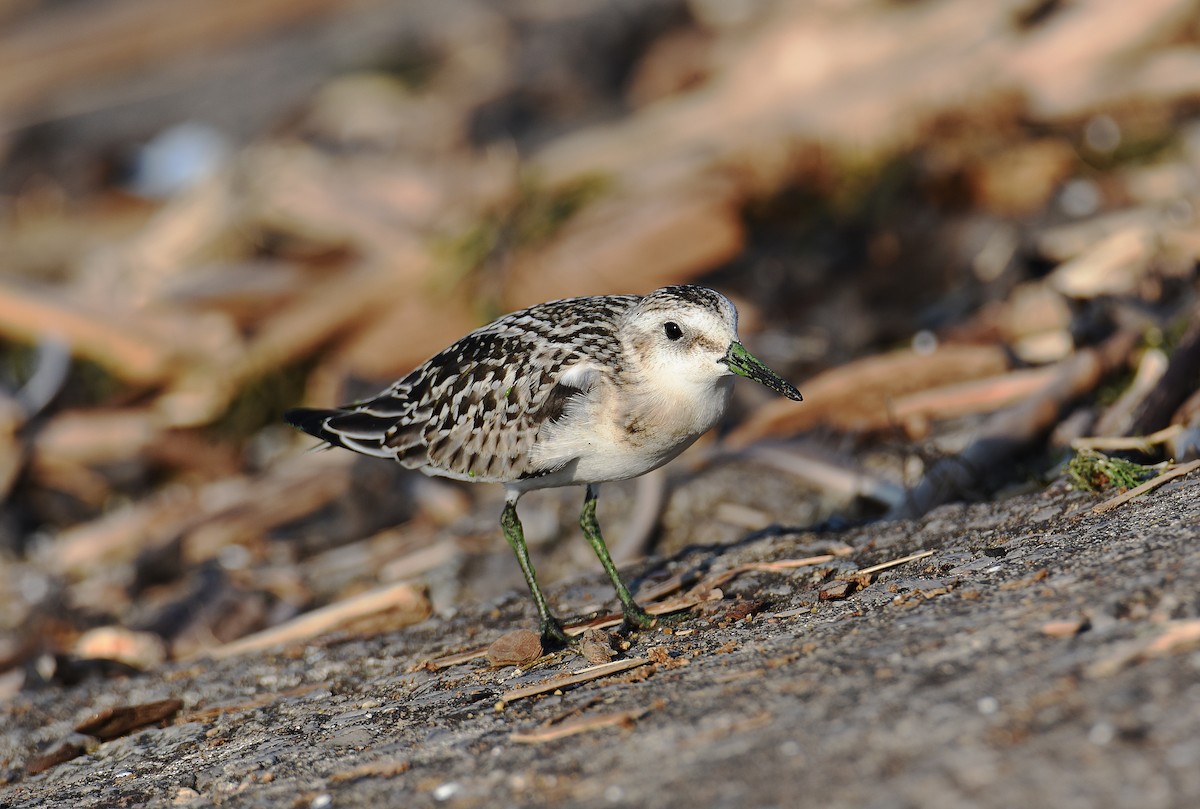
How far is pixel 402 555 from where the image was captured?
A: 9.27 metres

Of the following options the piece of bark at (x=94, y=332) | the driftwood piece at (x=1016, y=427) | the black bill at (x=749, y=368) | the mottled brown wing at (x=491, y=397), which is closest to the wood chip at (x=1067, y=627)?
the black bill at (x=749, y=368)

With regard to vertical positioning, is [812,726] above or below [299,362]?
below

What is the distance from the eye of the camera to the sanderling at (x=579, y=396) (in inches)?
229

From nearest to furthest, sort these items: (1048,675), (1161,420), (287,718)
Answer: (1048,675) < (287,718) < (1161,420)

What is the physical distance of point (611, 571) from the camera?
20.2ft

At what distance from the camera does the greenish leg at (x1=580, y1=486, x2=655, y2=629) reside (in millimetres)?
5902

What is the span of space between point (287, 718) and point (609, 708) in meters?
1.81

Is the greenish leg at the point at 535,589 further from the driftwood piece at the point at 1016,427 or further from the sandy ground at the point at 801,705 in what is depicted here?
the driftwood piece at the point at 1016,427

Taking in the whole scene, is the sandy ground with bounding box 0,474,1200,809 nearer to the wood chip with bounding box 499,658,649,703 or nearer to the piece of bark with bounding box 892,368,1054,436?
the wood chip with bounding box 499,658,649,703

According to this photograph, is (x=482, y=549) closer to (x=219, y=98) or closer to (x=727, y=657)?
(x=727, y=657)

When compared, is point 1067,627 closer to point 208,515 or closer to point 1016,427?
point 1016,427

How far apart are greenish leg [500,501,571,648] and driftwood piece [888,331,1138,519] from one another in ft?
6.53

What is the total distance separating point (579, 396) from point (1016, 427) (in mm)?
2789

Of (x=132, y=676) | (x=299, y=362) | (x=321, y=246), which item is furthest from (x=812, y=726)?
(x=321, y=246)
